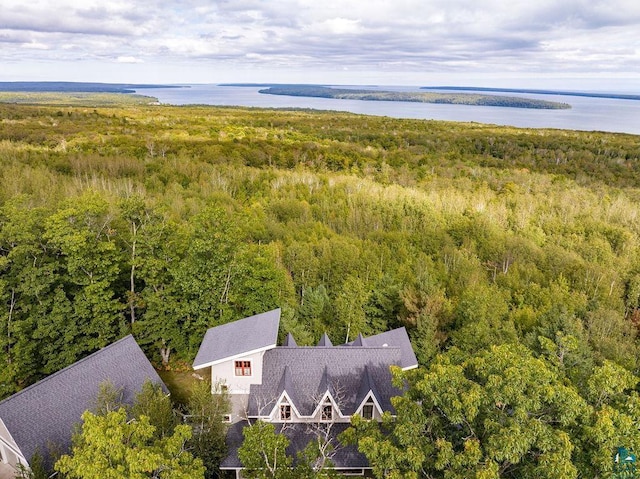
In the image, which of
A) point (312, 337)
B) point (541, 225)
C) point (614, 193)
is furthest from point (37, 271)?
point (614, 193)

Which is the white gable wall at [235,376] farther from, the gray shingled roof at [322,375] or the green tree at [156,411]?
the green tree at [156,411]

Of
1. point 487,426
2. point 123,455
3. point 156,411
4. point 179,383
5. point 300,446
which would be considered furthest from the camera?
point 179,383

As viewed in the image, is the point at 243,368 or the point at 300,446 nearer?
the point at 300,446

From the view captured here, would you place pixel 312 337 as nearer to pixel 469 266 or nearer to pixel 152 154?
pixel 469 266

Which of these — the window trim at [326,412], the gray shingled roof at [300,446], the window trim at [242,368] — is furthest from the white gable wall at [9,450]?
the window trim at [326,412]

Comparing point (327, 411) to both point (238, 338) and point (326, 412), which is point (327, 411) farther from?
point (238, 338)

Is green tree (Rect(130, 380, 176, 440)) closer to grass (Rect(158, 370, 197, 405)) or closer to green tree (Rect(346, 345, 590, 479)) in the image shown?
green tree (Rect(346, 345, 590, 479))

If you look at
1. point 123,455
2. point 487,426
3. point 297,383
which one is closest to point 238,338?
point 297,383
